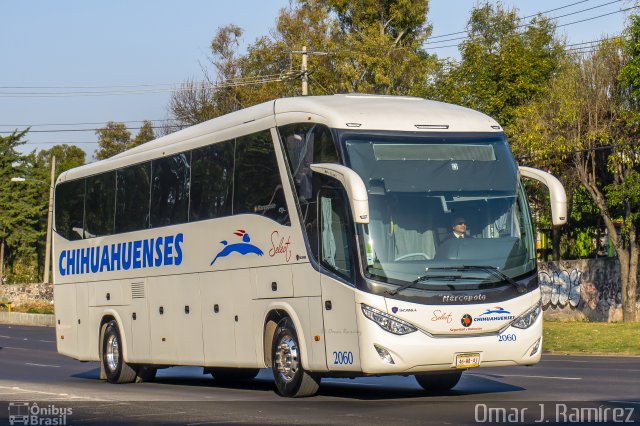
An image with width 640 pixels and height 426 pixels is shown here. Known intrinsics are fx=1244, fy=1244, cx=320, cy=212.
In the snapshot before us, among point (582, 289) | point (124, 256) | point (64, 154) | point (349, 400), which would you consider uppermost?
point (64, 154)

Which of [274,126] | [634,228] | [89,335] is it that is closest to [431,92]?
[634,228]

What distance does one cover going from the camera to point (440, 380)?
16.7 meters

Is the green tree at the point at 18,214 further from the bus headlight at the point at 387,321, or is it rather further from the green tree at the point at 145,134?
the bus headlight at the point at 387,321

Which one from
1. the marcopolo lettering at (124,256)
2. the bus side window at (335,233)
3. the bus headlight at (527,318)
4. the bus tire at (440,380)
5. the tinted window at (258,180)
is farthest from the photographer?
the marcopolo lettering at (124,256)

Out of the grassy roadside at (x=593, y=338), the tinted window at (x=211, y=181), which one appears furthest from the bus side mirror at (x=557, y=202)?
the grassy roadside at (x=593, y=338)

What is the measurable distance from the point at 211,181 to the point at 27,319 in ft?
156

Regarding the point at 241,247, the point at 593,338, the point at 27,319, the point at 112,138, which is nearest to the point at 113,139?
the point at 112,138

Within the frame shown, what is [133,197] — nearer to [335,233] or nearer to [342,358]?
[335,233]

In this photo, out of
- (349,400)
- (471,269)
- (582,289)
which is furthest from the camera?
(582,289)

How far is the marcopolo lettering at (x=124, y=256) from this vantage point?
1941 cm

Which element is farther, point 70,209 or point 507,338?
point 70,209

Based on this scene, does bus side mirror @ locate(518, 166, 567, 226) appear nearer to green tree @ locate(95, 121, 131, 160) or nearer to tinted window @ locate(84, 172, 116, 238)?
tinted window @ locate(84, 172, 116, 238)

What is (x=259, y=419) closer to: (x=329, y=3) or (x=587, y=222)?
(x=587, y=222)

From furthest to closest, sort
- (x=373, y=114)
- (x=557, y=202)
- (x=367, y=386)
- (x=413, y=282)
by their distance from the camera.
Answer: (x=367, y=386)
(x=373, y=114)
(x=557, y=202)
(x=413, y=282)
